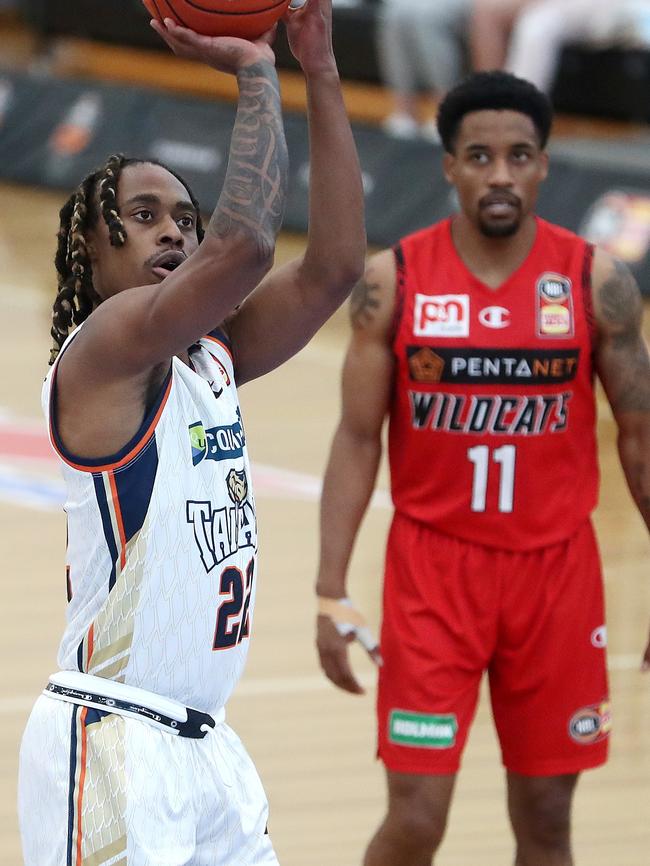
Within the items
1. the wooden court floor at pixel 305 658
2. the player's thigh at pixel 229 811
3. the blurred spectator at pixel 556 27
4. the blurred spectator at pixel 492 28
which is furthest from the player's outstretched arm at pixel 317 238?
the blurred spectator at pixel 492 28

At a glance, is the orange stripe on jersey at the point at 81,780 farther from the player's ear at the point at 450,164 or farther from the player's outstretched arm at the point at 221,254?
the player's ear at the point at 450,164

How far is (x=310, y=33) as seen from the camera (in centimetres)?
352

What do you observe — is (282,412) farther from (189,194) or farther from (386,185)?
(189,194)

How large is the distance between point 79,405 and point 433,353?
5.15 ft

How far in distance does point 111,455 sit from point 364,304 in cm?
155

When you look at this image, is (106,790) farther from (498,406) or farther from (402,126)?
(402,126)

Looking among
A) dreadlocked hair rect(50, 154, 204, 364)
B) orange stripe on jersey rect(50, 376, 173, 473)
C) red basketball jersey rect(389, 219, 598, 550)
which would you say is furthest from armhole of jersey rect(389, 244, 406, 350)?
orange stripe on jersey rect(50, 376, 173, 473)

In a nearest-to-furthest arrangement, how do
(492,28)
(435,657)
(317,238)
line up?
(317,238) < (435,657) < (492,28)

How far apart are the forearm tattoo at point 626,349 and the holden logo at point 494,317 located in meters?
0.24

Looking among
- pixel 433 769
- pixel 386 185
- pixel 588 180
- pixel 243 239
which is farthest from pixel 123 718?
pixel 386 185

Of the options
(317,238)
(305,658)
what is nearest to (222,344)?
(317,238)

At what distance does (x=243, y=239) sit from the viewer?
3.11m

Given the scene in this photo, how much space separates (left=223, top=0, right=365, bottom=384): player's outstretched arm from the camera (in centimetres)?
353

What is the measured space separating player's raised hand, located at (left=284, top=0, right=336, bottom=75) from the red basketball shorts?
1.54 meters
